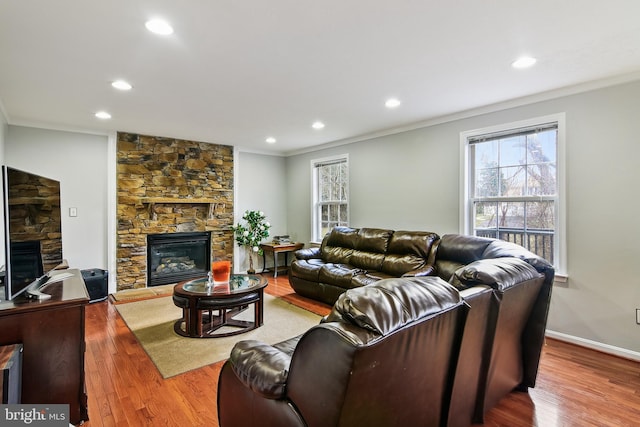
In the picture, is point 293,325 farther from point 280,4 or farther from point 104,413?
point 280,4

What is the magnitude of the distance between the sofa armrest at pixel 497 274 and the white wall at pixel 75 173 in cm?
510

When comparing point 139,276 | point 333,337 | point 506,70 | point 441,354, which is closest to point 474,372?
point 441,354

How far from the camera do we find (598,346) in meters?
2.96

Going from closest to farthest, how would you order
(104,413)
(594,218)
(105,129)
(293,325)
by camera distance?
(104,413)
(594,218)
(293,325)
(105,129)

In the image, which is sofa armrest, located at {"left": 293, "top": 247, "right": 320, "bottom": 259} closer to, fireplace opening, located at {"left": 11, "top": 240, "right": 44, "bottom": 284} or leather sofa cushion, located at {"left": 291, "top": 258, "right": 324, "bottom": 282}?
leather sofa cushion, located at {"left": 291, "top": 258, "right": 324, "bottom": 282}

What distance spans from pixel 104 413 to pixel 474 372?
7.38 ft

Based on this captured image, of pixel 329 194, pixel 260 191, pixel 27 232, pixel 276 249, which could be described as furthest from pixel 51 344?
pixel 260 191

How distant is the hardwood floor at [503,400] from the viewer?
6.49 ft

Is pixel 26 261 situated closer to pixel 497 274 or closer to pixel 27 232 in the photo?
pixel 27 232

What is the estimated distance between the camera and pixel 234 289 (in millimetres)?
3260

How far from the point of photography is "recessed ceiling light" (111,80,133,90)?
2932 mm

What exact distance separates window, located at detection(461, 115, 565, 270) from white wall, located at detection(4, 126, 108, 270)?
516 centimetres

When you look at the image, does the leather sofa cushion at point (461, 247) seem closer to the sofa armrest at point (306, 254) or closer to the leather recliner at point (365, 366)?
the sofa armrest at point (306, 254)

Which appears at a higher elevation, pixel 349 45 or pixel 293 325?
pixel 349 45
